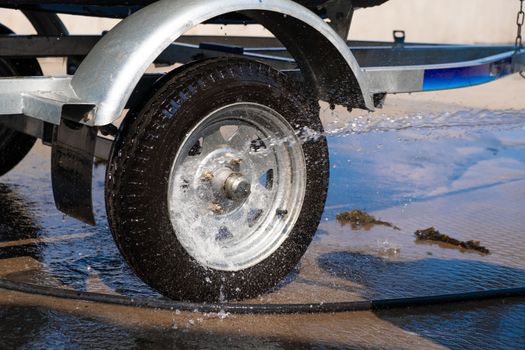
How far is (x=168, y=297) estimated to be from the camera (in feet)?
11.8

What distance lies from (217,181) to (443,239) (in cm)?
167

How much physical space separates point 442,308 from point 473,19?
12.0 m

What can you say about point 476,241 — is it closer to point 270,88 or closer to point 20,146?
point 270,88

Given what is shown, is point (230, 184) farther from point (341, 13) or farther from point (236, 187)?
point (341, 13)

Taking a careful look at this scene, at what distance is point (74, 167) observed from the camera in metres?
3.49

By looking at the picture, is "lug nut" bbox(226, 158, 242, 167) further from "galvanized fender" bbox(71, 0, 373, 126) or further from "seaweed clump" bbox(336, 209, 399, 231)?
"seaweed clump" bbox(336, 209, 399, 231)

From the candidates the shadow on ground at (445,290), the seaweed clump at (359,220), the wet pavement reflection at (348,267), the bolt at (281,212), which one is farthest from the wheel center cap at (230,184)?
the seaweed clump at (359,220)

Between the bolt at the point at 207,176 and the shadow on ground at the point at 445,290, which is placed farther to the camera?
the bolt at the point at 207,176

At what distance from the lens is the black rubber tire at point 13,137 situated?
17.1 feet

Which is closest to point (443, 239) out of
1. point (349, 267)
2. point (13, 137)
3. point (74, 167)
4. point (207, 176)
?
point (349, 267)

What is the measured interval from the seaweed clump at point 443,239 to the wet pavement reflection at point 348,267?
68 millimetres

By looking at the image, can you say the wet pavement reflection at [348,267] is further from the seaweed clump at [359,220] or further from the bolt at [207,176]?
the bolt at [207,176]

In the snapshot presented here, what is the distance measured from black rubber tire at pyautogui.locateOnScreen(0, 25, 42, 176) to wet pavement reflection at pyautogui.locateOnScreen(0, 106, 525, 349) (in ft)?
0.80

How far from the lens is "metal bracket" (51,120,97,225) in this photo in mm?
3408
